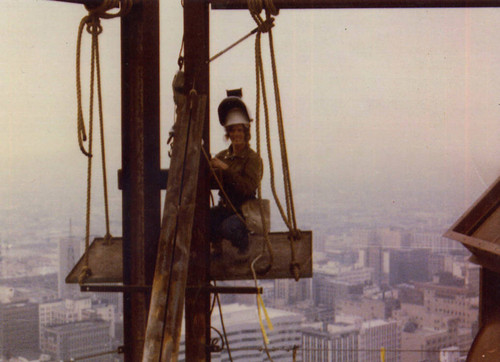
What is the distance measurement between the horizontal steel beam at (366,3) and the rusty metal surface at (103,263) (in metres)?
1.82

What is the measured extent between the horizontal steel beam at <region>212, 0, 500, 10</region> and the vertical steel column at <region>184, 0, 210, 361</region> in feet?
0.57

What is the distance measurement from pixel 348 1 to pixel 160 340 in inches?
97.0

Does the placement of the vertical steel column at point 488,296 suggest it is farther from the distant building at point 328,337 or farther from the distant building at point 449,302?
the distant building at point 449,302

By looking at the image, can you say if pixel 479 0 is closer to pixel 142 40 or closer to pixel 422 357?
pixel 142 40

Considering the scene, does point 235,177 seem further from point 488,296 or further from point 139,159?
point 488,296

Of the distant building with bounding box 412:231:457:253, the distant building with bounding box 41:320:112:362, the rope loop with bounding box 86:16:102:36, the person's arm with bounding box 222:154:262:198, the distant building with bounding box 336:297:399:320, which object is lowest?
the distant building with bounding box 336:297:399:320

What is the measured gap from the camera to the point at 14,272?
1695cm

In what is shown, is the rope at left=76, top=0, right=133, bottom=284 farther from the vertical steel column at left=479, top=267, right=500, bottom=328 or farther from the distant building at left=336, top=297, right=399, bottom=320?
the distant building at left=336, top=297, right=399, bottom=320

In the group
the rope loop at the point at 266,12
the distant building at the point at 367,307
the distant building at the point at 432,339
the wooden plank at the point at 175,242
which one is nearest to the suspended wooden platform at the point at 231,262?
the wooden plank at the point at 175,242

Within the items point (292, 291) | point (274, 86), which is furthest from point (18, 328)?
point (274, 86)

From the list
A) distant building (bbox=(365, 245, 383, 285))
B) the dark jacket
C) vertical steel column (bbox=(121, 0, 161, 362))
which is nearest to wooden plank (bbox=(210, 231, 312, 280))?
the dark jacket

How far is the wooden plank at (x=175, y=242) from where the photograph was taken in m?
3.38

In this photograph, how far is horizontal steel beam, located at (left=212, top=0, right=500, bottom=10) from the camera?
4.46 meters

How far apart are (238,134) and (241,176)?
0.37m
